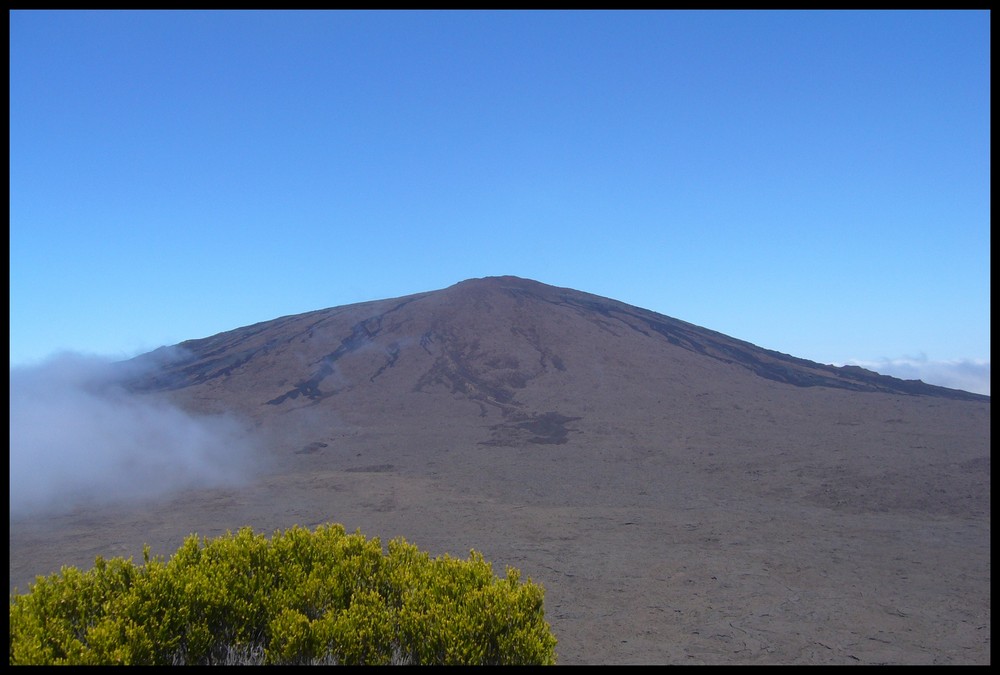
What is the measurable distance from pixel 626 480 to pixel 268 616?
13.6 meters

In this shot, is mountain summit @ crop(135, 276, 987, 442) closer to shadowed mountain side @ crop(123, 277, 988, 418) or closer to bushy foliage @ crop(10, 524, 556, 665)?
shadowed mountain side @ crop(123, 277, 988, 418)

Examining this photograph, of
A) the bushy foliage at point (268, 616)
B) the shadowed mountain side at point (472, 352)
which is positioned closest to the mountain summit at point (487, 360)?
the shadowed mountain side at point (472, 352)

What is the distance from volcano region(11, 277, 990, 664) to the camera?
25.2ft

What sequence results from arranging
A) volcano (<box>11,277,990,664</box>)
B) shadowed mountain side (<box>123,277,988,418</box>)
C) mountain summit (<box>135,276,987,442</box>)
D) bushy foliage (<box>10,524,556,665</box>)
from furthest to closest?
1. shadowed mountain side (<box>123,277,988,418</box>)
2. mountain summit (<box>135,276,987,442</box>)
3. volcano (<box>11,277,990,664</box>)
4. bushy foliage (<box>10,524,556,665</box>)

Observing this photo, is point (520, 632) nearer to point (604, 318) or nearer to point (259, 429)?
point (259, 429)

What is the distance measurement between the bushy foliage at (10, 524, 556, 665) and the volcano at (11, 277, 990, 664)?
2848mm

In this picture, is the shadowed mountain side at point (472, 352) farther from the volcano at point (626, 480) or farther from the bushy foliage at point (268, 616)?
the bushy foliage at point (268, 616)

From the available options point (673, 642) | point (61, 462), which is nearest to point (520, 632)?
point (673, 642)

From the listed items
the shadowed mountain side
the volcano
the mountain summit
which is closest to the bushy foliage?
the volcano

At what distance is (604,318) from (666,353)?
679cm

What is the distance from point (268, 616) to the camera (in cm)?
405

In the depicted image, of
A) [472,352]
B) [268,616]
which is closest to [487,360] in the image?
[472,352]

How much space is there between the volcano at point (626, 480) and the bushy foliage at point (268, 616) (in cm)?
285

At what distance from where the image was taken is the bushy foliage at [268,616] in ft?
12.1
